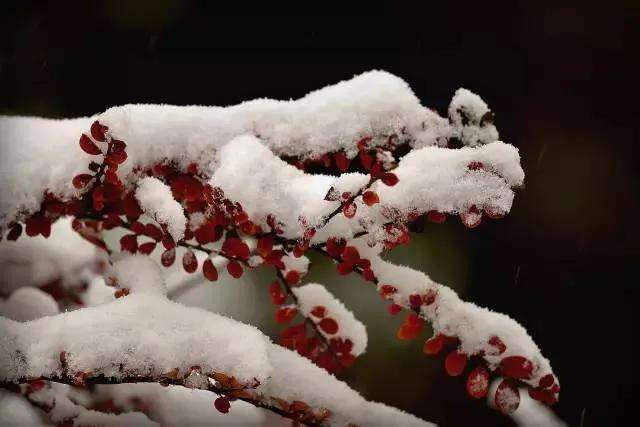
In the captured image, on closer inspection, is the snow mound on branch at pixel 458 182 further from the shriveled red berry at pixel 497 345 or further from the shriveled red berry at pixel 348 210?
the shriveled red berry at pixel 497 345

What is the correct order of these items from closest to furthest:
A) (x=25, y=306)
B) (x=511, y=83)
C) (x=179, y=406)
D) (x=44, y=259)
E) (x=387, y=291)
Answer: (x=387, y=291) → (x=179, y=406) → (x=25, y=306) → (x=44, y=259) → (x=511, y=83)

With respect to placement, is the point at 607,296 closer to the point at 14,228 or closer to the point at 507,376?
→ the point at 507,376

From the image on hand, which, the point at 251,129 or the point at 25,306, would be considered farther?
the point at 25,306

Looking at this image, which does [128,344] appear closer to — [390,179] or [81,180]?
[81,180]

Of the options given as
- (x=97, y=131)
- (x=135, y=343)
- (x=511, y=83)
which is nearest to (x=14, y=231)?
(x=97, y=131)

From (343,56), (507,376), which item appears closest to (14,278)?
(507,376)

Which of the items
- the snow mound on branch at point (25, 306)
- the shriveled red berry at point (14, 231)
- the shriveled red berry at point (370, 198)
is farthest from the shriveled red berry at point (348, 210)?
the snow mound on branch at point (25, 306)
